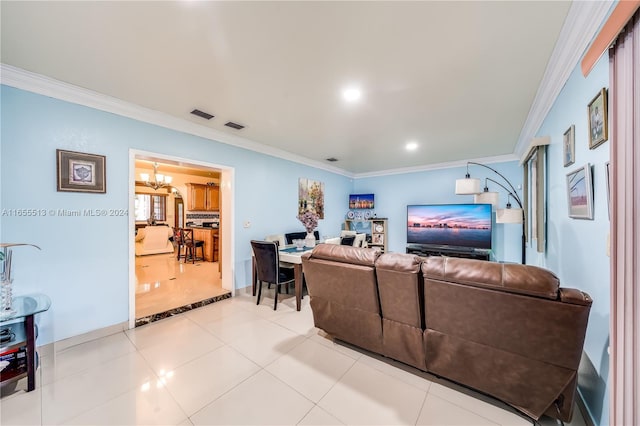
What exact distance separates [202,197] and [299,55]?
658 cm

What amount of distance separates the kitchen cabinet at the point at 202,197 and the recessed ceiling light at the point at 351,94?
240 inches

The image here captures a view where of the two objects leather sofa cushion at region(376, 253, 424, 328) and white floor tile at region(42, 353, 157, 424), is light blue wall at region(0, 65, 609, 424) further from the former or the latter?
leather sofa cushion at region(376, 253, 424, 328)

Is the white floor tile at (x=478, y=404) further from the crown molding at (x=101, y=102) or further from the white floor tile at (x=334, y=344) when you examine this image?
the crown molding at (x=101, y=102)

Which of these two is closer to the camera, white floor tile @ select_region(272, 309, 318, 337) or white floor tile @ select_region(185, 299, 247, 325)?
white floor tile @ select_region(272, 309, 318, 337)

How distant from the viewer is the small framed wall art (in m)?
2.25

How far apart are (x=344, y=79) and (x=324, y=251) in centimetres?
162

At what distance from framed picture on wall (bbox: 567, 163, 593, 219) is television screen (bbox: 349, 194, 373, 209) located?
15.8ft

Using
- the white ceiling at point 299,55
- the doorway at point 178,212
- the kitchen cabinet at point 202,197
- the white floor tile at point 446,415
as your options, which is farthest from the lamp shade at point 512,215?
the doorway at point 178,212

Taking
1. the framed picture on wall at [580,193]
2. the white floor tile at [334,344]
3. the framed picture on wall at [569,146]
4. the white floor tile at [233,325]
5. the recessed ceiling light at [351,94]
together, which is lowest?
the white floor tile at [334,344]

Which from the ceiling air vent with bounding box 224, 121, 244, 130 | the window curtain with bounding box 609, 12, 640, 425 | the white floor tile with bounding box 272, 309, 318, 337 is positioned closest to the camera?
the window curtain with bounding box 609, 12, 640, 425

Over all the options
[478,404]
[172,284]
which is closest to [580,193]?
[478,404]

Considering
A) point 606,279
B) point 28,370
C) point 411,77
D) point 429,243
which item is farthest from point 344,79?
point 429,243

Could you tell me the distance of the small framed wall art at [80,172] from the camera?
7.39 ft

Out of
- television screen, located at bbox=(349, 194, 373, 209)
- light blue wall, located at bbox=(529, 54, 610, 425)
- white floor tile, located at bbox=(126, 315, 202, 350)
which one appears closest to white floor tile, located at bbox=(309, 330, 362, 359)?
white floor tile, located at bbox=(126, 315, 202, 350)
